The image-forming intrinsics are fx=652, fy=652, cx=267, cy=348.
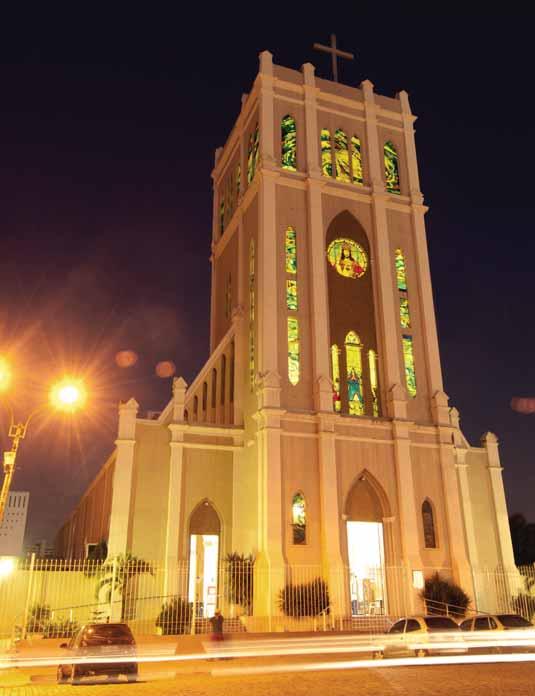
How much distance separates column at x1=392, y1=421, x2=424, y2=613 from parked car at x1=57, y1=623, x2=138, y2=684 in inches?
636

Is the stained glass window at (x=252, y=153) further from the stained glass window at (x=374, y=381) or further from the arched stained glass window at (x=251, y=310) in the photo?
the stained glass window at (x=374, y=381)

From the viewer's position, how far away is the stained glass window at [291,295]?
103 ft

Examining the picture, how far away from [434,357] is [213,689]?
24491 millimetres

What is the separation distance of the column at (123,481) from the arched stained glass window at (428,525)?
13.2 meters

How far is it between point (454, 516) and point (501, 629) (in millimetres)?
14245

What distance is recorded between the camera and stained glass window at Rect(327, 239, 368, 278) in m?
33.7

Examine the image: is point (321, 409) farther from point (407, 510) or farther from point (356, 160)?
point (356, 160)

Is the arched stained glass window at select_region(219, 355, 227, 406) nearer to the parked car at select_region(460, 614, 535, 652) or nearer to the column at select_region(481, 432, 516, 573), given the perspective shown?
the column at select_region(481, 432, 516, 573)

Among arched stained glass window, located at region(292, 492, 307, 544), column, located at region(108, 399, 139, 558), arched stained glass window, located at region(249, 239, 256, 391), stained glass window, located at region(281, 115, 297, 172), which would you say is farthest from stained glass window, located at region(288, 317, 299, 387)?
stained glass window, located at region(281, 115, 297, 172)

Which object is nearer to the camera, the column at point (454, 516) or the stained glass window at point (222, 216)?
the column at point (454, 516)

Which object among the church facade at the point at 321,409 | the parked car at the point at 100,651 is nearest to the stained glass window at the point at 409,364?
the church facade at the point at 321,409

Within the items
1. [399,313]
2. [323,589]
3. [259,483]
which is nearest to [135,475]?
[259,483]

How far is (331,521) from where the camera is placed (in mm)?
27484

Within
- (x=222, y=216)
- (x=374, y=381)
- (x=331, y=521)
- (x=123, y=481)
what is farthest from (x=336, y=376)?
(x=222, y=216)
